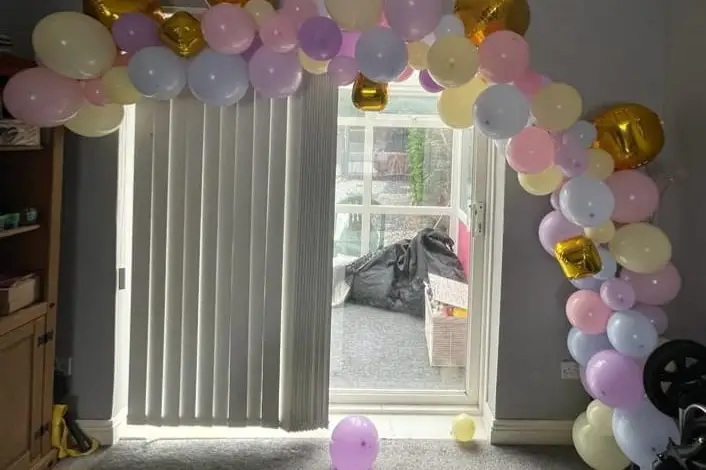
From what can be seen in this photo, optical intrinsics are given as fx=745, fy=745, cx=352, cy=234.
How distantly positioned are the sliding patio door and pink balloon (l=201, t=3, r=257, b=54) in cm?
125

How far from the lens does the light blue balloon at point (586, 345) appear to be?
290cm

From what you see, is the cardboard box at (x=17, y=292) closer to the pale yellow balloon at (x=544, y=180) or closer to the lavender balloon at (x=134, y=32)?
the lavender balloon at (x=134, y=32)

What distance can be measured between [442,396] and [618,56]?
180cm

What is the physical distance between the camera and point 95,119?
2.73 m

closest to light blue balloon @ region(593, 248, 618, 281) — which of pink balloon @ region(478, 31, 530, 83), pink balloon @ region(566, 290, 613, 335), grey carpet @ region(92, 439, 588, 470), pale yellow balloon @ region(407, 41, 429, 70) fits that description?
pink balloon @ region(566, 290, 613, 335)

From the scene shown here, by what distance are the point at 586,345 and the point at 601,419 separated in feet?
0.94

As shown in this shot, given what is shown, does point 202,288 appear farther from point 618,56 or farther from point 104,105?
point 618,56

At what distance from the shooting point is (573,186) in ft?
8.65

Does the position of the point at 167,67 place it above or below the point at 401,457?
above

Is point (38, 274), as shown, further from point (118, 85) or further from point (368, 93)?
point (368, 93)

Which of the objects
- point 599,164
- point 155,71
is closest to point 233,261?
point 155,71

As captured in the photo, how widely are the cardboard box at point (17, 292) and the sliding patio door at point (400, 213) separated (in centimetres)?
156

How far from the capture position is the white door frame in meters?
3.45

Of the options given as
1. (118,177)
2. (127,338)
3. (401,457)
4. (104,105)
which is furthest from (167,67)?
(401,457)
